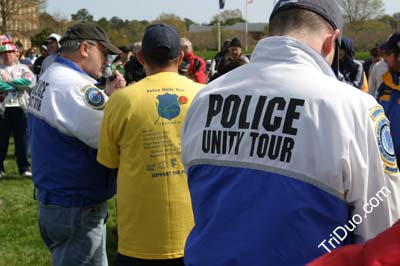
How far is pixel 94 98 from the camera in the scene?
3.15m

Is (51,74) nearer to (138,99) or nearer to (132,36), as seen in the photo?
(138,99)

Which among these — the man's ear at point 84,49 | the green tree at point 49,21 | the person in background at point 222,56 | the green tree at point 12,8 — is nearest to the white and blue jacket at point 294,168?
the man's ear at point 84,49

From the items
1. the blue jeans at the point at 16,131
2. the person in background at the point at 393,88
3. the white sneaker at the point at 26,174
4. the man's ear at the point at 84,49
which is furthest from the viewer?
the white sneaker at the point at 26,174

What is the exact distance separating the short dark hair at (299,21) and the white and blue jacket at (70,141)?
1512 mm

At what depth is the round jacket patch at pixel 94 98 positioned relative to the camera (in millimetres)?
3133

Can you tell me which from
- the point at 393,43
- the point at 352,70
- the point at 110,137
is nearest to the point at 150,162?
the point at 110,137

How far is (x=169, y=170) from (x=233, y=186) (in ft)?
3.73

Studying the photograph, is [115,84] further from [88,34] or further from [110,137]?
Answer: [110,137]

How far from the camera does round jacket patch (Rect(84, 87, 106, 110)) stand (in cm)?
313

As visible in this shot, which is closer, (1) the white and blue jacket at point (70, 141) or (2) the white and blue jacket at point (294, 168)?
(2) the white and blue jacket at point (294, 168)

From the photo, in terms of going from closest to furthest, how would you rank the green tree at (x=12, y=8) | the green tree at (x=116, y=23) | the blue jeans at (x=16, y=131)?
the blue jeans at (x=16, y=131)
the green tree at (x=12, y=8)
the green tree at (x=116, y=23)

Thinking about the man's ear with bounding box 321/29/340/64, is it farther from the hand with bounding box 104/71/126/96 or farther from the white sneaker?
the white sneaker

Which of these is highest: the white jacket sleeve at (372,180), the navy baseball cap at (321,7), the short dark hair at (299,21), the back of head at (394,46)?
the navy baseball cap at (321,7)

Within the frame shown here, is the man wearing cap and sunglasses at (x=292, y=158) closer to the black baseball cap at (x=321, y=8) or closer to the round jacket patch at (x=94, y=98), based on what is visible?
the black baseball cap at (x=321, y=8)
